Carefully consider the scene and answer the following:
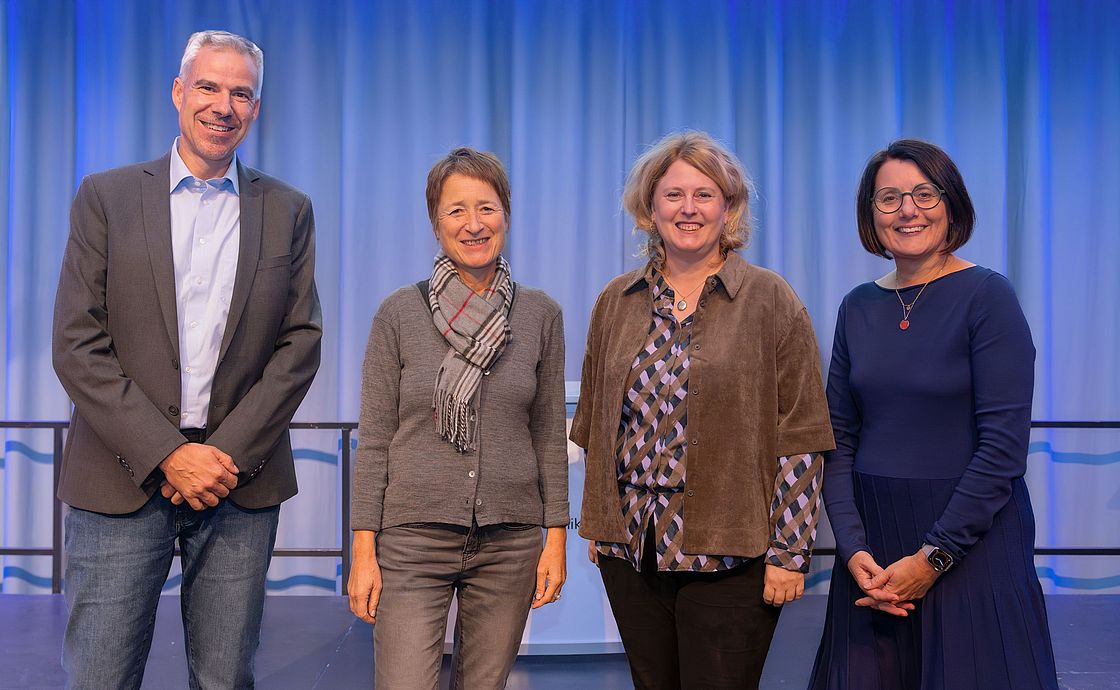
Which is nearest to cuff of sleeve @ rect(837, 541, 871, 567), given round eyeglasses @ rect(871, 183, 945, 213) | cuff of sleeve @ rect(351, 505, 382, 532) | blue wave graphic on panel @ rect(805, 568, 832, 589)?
round eyeglasses @ rect(871, 183, 945, 213)

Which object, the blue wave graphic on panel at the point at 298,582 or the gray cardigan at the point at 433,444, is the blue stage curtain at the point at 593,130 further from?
the gray cardigan at the point at 433,444

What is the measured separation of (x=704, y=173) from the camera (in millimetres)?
1834

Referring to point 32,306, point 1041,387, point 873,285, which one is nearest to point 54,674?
point 32,306

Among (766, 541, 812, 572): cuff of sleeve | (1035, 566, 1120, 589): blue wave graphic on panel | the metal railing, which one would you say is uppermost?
(766, 541, 812, 572): cuff of sleeve

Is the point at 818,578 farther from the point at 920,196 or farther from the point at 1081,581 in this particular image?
the point at 920,196

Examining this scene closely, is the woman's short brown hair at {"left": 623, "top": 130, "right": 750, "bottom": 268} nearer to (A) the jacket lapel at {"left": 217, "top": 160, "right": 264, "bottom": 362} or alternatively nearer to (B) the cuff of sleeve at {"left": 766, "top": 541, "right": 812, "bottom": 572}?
(B) the cuff of sleeve at {"left": 766, "top": 541, "right": 812, "bottom": 572}

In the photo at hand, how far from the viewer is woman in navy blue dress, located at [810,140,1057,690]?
1.77 m

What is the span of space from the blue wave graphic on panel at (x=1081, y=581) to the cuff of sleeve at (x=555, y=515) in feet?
12.8

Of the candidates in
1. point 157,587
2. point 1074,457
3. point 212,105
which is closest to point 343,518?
point 157,587

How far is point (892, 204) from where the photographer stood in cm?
194

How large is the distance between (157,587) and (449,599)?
61cm

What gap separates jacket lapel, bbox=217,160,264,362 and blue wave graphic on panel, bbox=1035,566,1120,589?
4496mm

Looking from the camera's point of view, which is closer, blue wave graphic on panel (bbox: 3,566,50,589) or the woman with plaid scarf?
the woman with plaid scarf

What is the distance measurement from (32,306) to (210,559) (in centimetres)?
349
